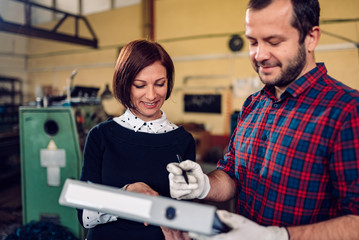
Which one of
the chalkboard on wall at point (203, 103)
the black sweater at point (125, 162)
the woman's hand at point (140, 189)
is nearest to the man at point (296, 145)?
the woman's hand at point (140, 189)

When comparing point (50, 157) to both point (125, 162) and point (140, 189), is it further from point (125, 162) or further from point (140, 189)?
point (140, 189)

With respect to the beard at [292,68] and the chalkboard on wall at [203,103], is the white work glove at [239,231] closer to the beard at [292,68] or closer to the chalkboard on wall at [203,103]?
the beard at [292,68]

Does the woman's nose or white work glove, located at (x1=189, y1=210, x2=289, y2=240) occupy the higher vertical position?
the woman's nose

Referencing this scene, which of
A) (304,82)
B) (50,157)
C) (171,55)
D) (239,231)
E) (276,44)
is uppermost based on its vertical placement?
(171,55)

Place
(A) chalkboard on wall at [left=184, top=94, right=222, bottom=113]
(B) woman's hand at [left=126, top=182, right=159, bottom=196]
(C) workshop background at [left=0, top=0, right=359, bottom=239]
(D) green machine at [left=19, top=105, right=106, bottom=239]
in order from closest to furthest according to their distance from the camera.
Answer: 1. (B) woman's hand at [left=126, top=182, right=159, bottom=196]
2. (D) green machine at [left=19, top=105, right=106, bottom=239]
3. (C) workshop background at [left=0, top=0, right=359, bottom=239]
4. (A) chalkboard on wall at [left=184, top=94, right=222, bottom=113]

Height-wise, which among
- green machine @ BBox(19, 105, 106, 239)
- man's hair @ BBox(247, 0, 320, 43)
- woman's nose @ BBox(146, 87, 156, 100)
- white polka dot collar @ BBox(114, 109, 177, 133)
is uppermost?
man's hair @ BBox(247, 0, 320, 43)

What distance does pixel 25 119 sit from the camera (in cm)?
237

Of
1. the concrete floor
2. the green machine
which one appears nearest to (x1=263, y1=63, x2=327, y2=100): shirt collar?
the green machine

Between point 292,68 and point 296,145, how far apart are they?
0.26 meters

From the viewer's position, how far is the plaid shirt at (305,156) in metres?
0.78

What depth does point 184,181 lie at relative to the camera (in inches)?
35.8

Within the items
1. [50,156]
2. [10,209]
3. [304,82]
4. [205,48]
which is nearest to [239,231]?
[304,82]

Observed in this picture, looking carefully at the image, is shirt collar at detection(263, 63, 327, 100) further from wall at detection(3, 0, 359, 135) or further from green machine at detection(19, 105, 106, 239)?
wall at detection(3, 0, 359, 135)

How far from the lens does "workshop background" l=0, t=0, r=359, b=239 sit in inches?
154
